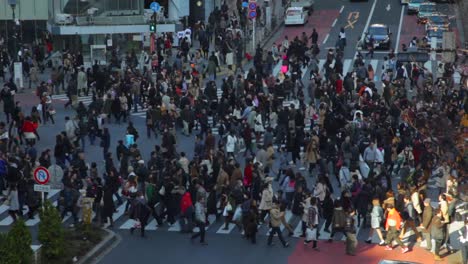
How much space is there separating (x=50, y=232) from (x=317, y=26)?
42084 mm

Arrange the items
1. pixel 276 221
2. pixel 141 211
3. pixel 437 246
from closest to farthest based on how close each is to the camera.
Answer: pixel 437 246, pixel 276 221, pixel 141 211

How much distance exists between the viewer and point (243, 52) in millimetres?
54625

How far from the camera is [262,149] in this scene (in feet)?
112

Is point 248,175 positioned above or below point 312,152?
below

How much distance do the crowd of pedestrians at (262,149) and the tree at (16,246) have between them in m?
5.08

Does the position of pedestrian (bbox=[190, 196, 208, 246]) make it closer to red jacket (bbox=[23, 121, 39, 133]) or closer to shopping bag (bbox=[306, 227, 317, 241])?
shopping bag (bbox=[306, 227, 317, 241])

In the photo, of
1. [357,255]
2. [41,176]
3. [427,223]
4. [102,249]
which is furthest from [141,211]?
[427,223]

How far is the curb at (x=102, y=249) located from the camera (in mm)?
26919

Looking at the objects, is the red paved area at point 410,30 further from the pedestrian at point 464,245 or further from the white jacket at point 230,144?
the pedestrian at point 464,245

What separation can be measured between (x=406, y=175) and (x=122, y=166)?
7984 millimetres

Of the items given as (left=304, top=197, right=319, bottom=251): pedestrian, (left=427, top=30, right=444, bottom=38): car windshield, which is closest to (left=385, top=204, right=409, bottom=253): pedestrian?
(left=304, top=197, right=319, bottom=251): pedestrian

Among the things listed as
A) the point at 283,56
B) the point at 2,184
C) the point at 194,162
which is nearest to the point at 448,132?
the point at 194,162

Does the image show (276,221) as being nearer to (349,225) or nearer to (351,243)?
(349,225)

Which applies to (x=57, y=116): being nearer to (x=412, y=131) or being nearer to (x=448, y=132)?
(x=412, y=131)
